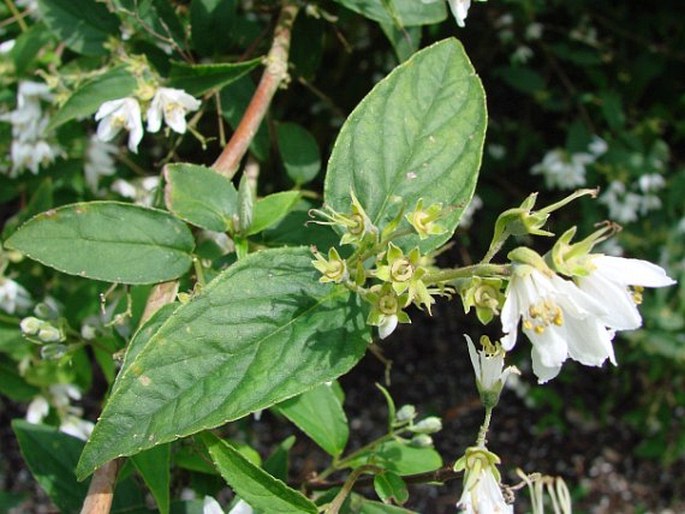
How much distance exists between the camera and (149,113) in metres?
1.29

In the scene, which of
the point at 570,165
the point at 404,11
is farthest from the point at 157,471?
the point at 570,165

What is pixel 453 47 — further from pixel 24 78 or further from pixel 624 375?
pixel 624 375

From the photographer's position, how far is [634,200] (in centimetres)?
236

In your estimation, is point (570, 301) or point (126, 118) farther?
point (126, 118)

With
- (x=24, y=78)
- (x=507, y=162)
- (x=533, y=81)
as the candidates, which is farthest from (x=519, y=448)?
(x=24, y=78)

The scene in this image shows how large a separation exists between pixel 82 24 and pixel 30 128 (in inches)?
11.0

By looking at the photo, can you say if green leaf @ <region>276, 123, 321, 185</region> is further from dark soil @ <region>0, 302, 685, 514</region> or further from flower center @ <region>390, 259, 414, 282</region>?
dark soil @ <region>0, 302, 685, 514</region>

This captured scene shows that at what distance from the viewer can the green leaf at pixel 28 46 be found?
160 cm

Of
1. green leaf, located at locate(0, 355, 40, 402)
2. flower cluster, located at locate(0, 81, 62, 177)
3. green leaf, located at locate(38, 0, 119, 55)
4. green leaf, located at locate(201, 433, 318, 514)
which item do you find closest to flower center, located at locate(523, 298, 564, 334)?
green leaf, located at locate(201, 433, 318, 514)

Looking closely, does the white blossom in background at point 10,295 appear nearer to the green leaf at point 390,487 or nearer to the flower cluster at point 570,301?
the green leaf at point 390,487

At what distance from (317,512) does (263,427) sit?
190cm

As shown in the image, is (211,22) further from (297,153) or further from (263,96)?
(297,153)

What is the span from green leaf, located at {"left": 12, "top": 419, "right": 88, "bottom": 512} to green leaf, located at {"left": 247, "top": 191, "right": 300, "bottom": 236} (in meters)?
0.55

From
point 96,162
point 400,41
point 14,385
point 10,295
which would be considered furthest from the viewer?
point 96,162
